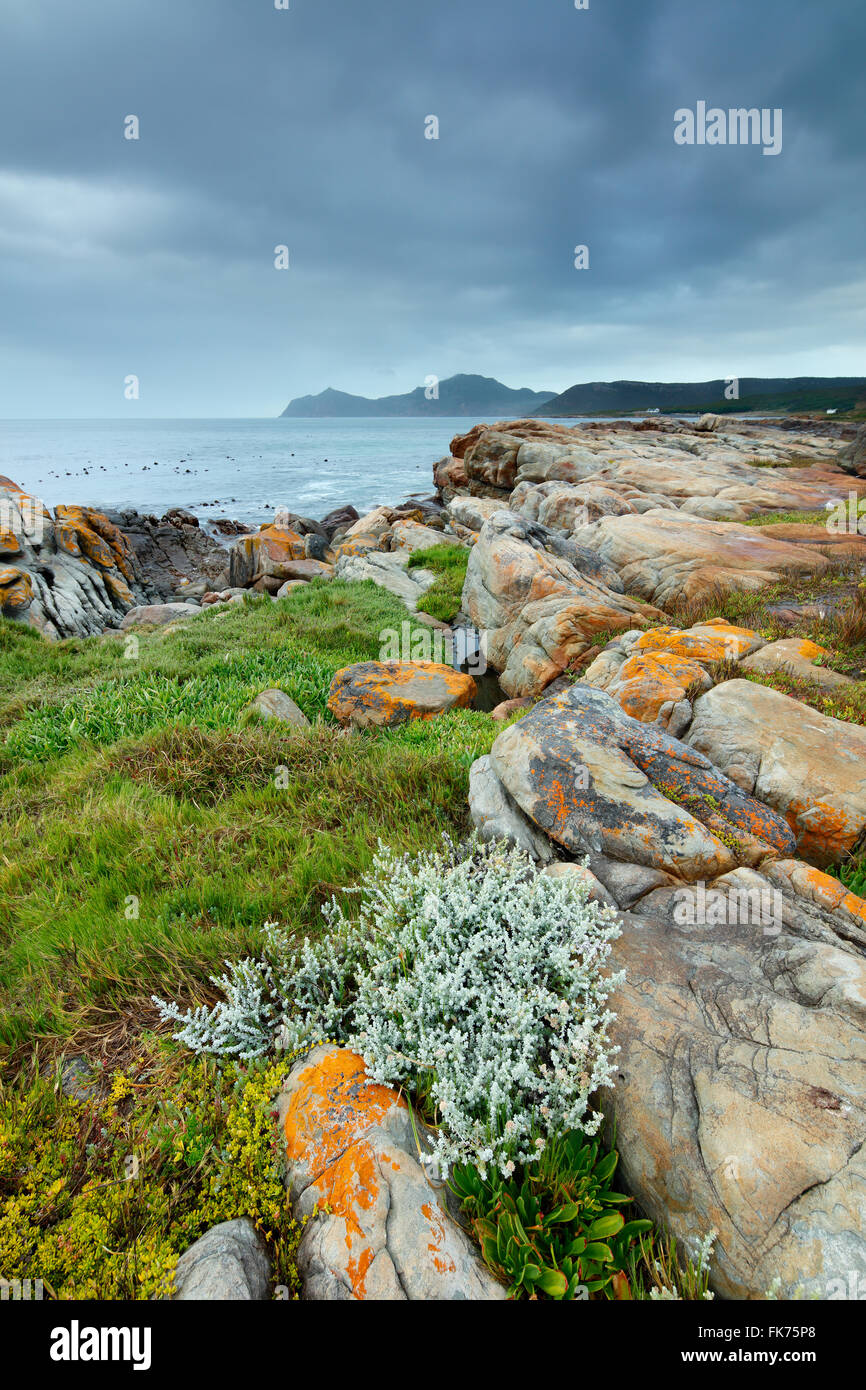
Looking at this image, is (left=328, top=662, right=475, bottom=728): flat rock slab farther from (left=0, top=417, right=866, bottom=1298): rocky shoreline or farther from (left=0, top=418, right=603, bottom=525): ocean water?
(left=0, top=418, right=603, bottom=525): ocean water

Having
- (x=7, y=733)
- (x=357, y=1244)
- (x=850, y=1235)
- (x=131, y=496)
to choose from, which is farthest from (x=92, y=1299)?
Result: (x=131, y=496)

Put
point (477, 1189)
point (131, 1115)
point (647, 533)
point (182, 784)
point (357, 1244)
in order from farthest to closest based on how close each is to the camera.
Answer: point (647, 533) < point (182, 784) < point (131, 1115) < point (477, 1189) < point (357, 1244)

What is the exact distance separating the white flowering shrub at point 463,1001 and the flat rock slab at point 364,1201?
0.17 metres

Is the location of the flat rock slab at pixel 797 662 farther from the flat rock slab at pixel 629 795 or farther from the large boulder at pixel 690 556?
the large boulder at pixel 690 556

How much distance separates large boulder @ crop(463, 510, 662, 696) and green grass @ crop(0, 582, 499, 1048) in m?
2.62

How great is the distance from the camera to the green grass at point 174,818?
381 cm

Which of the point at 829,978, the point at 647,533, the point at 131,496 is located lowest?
the point at 829,978

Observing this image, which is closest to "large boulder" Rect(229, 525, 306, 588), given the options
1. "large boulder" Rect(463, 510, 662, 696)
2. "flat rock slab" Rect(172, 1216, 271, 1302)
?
"large boulder" Rect(463, 510, 662, 696)

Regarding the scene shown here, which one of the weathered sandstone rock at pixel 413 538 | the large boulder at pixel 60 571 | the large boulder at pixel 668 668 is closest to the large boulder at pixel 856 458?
the weathered sandstone rock at pixel 413 538

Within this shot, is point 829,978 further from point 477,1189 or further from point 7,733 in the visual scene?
point 7,733

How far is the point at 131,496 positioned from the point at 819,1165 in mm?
68002

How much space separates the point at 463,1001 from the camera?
10.2 ft

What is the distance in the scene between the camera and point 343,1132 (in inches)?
105

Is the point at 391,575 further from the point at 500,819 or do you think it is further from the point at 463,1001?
the point at 463,1001
